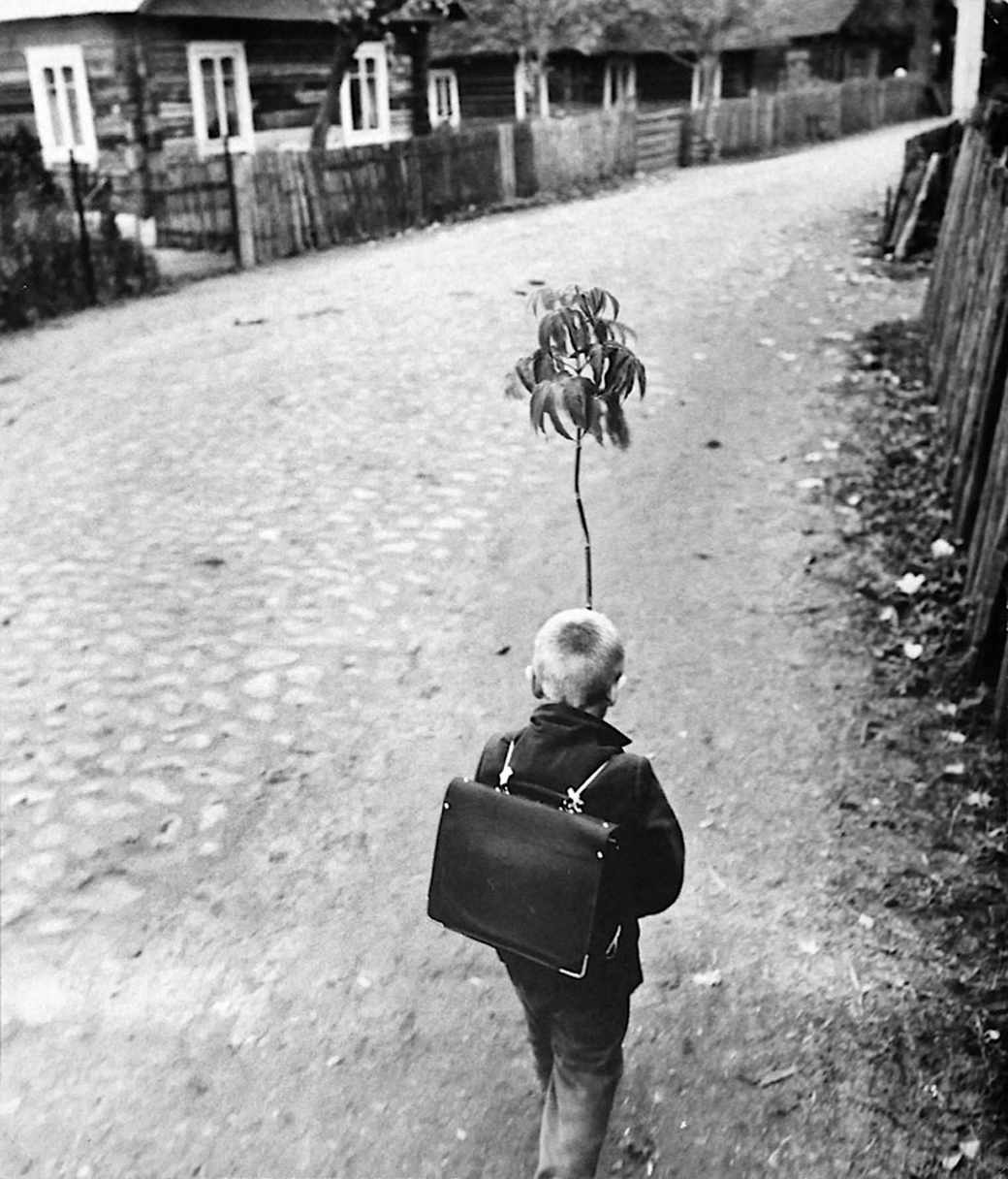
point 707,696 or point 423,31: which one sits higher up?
point 423,31

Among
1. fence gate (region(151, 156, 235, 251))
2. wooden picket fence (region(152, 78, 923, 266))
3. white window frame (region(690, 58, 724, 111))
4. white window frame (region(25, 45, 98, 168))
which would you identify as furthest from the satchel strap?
white window frame (region(690, 58, 724, 111))

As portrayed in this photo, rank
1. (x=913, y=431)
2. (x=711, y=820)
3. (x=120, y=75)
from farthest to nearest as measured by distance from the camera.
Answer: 1. (x=120, y=75)
2. (x=913, y=431)
3. (x=711, y=820)

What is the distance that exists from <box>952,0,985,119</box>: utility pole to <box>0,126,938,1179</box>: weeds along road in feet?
18.7

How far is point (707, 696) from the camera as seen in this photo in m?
5.59

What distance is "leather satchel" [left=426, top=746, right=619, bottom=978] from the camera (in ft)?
9.12

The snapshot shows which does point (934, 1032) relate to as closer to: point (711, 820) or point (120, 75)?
point (711, 820)

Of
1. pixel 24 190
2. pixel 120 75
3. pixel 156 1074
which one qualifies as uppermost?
pixel 120 75

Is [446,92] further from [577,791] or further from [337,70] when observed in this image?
[577,791]

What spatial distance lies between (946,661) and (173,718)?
328 cm

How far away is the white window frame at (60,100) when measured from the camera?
64.1 feet

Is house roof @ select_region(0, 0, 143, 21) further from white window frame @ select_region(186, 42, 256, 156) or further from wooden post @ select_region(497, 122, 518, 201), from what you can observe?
wooden post @ select_region(497, 122, 518, 201)

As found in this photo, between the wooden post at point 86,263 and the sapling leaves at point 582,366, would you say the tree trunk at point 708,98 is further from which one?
the sapling leaves at point 582,366

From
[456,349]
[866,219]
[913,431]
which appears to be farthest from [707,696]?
[866,219]

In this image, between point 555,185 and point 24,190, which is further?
point 555,185
